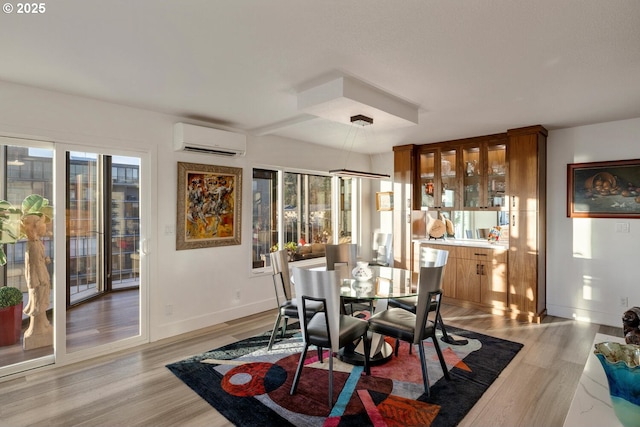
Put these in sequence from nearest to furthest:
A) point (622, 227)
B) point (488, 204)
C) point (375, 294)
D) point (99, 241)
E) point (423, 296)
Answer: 1. point (423, 296)
2. point (375, 294)
3. point (622, 227)
4. point (99, 241)
5. point (488, 204)

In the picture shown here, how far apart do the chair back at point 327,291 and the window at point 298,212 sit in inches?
94.6

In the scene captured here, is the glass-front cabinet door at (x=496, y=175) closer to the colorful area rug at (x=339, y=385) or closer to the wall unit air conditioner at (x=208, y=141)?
the colorful area rug at (x=339, y=385)

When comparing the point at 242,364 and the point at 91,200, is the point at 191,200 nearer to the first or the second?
the point at 91,200

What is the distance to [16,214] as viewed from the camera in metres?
3.11

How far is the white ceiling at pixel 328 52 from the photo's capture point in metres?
1.84

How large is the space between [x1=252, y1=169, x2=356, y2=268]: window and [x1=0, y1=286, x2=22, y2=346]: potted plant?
2.49 metres

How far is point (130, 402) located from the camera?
2541mm

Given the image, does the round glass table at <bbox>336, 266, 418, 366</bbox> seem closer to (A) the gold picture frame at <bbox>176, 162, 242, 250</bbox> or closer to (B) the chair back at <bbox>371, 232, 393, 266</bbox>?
(B) the chair back at <bbox>371, 232, 393, 266</bbox>

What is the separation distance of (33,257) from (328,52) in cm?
325

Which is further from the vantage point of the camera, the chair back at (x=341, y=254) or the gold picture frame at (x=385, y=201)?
the gold picture frame at (x=385, y=201)

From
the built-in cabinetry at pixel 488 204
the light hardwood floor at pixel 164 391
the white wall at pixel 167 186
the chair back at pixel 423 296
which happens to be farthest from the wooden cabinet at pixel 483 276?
the white wall at pixel 167 186

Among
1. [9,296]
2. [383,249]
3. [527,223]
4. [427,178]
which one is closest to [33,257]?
[9,296]

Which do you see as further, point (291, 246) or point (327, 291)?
point (291, 246)

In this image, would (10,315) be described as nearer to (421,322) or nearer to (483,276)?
(421,322)
